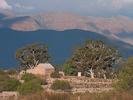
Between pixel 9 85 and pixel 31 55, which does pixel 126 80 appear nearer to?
pixel 9 85

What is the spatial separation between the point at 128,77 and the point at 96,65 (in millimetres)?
35880

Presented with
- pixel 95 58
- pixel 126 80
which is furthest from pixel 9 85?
pixel 95 58

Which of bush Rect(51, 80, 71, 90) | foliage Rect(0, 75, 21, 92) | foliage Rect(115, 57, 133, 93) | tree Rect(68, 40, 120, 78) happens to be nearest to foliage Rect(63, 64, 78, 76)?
tree Rect(68, 40, 120, 78)

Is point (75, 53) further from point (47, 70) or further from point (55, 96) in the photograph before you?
point (55, 96)

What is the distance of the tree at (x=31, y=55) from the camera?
95.7m

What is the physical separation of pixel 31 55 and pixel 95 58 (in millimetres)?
20980

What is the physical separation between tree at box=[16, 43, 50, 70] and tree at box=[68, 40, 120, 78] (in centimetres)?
1617

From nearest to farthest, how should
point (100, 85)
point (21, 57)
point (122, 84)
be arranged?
1. point (122, 84)
2. point (100, 85)
3. point (21, 57)

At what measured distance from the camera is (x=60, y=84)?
176 feet

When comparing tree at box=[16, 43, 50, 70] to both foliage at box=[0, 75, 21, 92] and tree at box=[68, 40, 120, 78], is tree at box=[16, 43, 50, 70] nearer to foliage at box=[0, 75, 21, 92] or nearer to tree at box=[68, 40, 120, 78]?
tree at box=[68, 40, 120, 78]

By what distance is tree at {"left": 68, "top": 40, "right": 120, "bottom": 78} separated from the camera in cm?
7893

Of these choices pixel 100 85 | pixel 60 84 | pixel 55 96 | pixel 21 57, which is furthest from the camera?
pixel 21 57

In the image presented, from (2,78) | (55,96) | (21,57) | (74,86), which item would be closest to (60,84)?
(74,86)

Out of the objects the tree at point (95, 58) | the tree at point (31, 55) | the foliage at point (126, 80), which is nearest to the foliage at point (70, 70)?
the tree at point (95, 58)
